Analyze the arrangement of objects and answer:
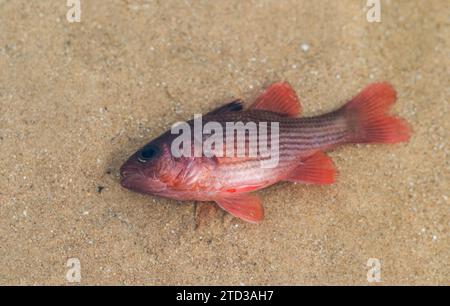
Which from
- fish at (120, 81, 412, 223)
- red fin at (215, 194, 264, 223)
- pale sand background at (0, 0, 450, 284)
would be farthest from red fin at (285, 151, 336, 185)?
red fin at (215, 194, 264, 223)

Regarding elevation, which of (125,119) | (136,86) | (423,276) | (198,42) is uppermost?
(198,42)

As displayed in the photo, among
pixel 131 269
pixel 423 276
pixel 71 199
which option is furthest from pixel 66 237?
pixel 423 276

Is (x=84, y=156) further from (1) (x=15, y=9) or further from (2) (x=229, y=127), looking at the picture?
(1) (x=15, y=9)

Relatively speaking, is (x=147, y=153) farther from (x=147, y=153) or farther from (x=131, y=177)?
(x=131, y=177)

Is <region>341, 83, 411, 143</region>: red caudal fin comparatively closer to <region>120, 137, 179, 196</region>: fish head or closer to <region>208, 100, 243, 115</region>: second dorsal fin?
<region>208, 100, 243, 115</region>: second dorsal fin

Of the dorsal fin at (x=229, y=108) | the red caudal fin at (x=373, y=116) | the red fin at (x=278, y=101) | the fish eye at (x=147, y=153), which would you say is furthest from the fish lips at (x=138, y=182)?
the red caudal fin at (x=373, y=116)

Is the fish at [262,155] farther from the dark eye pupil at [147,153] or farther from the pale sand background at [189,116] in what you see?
the pale sand background at [189,116]
